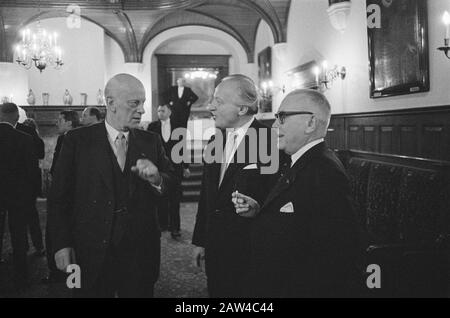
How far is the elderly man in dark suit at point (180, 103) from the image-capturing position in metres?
8.23

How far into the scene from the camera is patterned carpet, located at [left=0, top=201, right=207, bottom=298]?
162 inches

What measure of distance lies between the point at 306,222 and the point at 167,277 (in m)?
3.09

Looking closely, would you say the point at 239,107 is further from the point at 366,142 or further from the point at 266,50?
the point at 266,50

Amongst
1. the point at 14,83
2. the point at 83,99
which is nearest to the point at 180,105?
the point at 83,99

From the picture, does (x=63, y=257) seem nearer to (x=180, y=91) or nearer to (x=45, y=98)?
(x=180, y=91)

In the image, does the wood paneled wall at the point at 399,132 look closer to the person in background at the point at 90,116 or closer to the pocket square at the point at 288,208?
the pocket square at the point at 288,208

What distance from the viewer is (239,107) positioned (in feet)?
7.72

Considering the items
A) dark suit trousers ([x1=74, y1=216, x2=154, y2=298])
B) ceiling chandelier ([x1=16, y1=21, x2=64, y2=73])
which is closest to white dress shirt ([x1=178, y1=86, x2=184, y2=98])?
ceiling chandelier ([x1=16, y1=21, x2=64, y2=73])

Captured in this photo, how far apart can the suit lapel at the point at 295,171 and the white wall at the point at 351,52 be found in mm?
3048

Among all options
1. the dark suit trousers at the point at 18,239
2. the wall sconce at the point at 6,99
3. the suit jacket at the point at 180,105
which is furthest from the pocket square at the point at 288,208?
the wall sconce at the point at 6,99

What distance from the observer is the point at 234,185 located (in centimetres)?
233

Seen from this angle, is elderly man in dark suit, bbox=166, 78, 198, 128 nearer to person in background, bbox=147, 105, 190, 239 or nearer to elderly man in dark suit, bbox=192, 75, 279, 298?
person in background, bbox=147, 105, 190, 239
